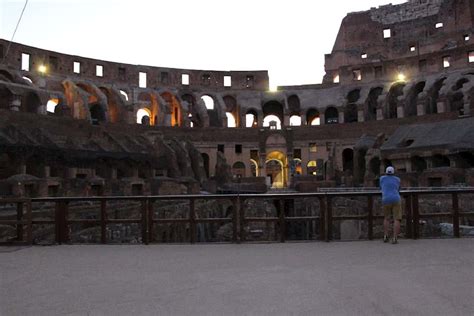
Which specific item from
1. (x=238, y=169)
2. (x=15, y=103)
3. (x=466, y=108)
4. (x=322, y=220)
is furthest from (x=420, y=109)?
(x=322, y=220)

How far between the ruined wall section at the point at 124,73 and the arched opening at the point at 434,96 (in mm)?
19885

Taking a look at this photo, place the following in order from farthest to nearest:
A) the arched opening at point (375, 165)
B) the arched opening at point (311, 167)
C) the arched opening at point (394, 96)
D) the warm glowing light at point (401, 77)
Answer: the warm glowing light at point (401, 77), the arched opening at point (394, 96), the arched opening at point (311, 167), the arched opening at point (375, 165)

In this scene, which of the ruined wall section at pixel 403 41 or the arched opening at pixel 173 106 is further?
the arched opening at pixel 173 106

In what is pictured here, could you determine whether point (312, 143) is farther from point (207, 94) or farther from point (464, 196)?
point (464, 196)

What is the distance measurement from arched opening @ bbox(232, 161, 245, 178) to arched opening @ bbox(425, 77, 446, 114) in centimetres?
2029

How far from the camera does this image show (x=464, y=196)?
1981 cm

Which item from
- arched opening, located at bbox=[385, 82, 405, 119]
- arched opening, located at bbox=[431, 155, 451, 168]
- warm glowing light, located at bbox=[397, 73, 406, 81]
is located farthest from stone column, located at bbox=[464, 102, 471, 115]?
warm glowing light, located at bbox=[397, 73, 406, 81]

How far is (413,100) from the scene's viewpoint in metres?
44.9

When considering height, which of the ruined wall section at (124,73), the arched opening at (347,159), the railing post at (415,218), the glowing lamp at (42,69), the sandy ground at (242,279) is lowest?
the sandy ground at (242,279)

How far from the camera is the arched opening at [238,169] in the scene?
4384 cm

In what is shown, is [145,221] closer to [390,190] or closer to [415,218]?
[390,190]

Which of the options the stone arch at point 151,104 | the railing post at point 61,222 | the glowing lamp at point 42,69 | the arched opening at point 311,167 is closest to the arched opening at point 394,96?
the arched opening at point 311,167

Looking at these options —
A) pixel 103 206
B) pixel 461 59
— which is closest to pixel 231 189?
pixel 103 206

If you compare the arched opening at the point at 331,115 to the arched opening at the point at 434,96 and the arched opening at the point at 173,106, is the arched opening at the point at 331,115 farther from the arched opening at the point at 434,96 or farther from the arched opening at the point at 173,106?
the arched opening at the point at 173,106
